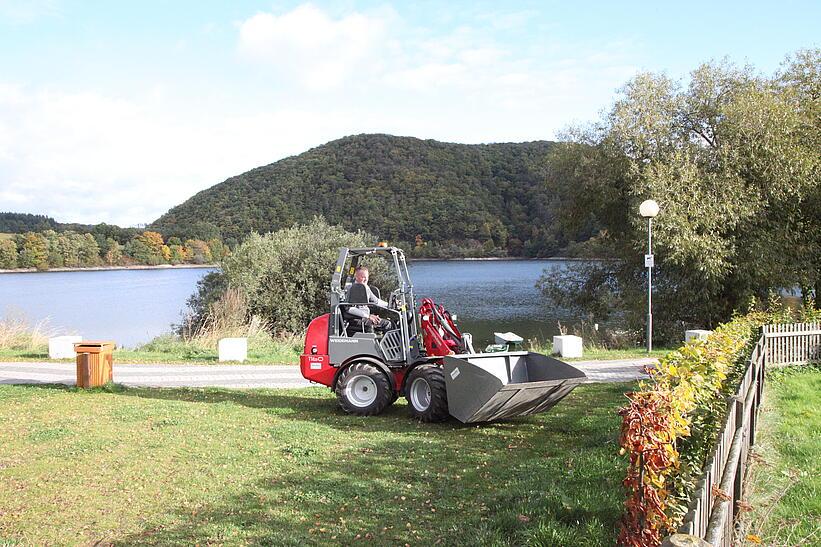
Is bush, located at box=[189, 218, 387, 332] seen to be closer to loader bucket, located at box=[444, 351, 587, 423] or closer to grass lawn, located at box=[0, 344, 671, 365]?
grass lawn, located at box=[0, 344, 671, 365]

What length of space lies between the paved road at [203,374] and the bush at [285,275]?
782cm

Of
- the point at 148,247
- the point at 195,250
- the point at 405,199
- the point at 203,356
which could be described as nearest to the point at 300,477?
the point at 203,356

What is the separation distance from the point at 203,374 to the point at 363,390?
233 inches

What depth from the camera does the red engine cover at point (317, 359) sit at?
980 centimetres

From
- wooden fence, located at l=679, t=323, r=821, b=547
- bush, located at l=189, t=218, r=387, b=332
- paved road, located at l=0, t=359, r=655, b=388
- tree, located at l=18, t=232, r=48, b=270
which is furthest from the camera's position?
tree, located at l=18, t=232, r=48, b=270

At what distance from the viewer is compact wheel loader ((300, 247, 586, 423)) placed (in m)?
8.22

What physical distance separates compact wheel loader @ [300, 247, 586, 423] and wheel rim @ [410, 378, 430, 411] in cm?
1

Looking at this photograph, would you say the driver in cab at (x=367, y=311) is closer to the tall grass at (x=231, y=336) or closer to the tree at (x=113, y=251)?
the tall grass at (x=231, y=336)

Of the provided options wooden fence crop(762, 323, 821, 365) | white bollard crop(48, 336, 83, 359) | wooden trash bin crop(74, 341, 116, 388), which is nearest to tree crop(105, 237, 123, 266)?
white bollard crop(48, 336, 83, 359)

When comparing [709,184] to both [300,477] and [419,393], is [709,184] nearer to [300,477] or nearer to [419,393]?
[419,393]

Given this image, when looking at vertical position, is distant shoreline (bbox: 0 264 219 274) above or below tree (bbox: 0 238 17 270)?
below

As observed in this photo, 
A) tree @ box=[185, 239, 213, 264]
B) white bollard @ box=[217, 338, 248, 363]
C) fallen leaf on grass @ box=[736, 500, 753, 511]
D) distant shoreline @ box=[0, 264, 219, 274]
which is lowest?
white bollard @ box=[217, 338, 248, 363]

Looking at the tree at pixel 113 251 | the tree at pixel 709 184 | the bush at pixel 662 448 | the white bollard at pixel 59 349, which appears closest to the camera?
the bush at pixel 662 448

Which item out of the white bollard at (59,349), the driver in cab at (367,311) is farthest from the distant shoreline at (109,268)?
the driver in cab at (367,311)
